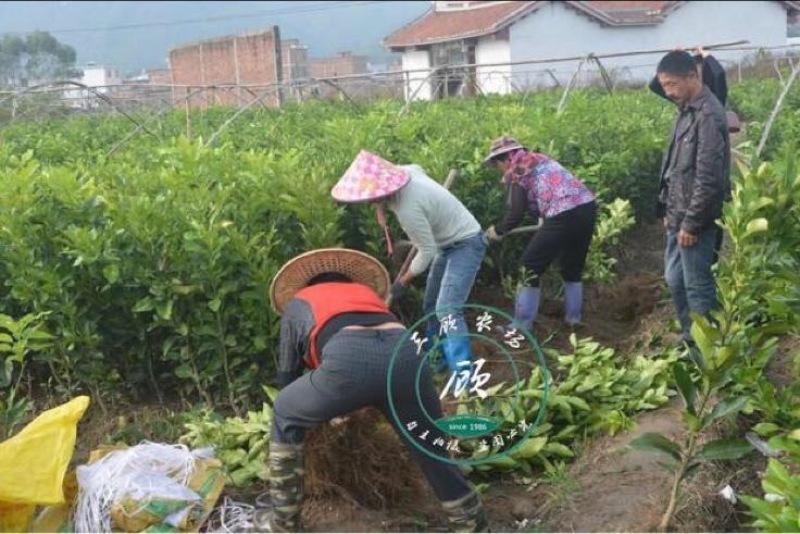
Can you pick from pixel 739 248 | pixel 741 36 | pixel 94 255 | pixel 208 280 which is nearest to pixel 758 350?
pixel 739 248

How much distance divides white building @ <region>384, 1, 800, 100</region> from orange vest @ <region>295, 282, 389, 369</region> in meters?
33.7

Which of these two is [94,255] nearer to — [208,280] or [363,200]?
[208,280]

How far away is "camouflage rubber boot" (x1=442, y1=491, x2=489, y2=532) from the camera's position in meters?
3.91

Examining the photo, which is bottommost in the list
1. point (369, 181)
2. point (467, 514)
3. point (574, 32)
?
point (467, 514)

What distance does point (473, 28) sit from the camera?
135 feet

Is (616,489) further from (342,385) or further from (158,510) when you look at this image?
(158,510)

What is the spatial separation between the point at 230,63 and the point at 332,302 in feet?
136

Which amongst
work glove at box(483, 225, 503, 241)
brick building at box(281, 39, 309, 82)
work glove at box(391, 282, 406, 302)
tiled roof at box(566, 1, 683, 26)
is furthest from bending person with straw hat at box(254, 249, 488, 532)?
tiled roof at box(566, 1, 683, 26)

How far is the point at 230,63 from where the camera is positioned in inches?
1726

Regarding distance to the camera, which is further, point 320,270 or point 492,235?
point 492,235

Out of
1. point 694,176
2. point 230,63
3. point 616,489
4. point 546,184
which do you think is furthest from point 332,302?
point 230,63

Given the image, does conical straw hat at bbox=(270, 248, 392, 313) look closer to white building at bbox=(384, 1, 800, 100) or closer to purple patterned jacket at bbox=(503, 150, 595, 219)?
purple patterned jacket at bbox=(503, 150, 595, 219)

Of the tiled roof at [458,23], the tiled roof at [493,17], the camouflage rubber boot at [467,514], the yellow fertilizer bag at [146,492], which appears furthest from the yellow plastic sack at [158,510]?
the tiled roof at [458,23]

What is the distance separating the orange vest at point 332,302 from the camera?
4016mm
